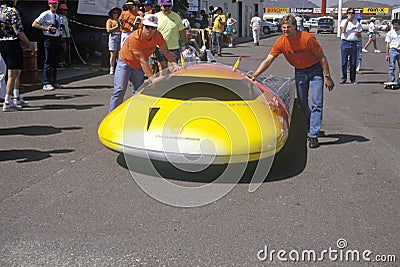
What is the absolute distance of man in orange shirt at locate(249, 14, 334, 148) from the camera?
21.2 feet

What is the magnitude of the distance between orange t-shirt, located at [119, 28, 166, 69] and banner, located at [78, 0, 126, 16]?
404 inches

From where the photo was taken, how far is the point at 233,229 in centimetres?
420

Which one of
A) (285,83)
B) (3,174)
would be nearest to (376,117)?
(285,83)

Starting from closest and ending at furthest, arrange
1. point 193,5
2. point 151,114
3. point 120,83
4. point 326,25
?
1. point 151,114
2. point 120,83
3. point 193,5
4. point 326,25

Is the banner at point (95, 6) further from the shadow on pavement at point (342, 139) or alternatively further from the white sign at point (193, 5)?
the shadow on pavement at point (342, 139)

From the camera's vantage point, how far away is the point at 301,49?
257 inches

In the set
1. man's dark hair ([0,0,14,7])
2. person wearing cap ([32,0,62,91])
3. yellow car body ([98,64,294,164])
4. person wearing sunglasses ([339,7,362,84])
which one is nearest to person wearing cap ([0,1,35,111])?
man's dark hair ([0,0,14,7])

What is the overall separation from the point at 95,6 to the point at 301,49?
12.2 metres

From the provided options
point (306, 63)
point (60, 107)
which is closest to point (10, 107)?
point (60, 107)

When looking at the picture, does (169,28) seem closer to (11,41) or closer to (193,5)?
(11,41)

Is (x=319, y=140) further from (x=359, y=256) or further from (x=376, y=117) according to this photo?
(x=359, y=256)

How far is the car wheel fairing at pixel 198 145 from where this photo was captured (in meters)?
5.00

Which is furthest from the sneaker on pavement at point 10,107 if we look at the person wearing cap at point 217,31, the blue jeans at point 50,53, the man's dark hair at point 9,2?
the person wearing cap at point 217,31

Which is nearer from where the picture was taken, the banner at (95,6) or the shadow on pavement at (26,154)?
the shadow on pavement at (26,154)
